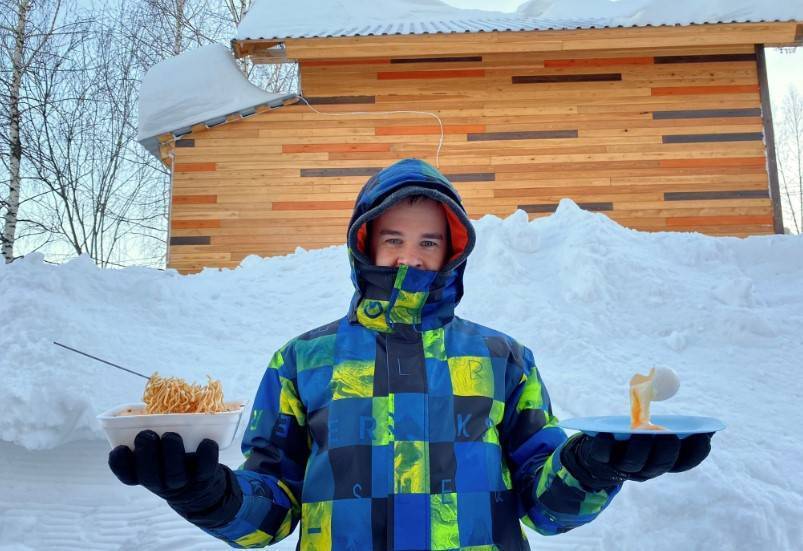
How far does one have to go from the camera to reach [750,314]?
5551mm

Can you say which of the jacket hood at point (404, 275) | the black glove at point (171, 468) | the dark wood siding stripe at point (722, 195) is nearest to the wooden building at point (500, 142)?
the dark wood siding stripe at point (722, 195)

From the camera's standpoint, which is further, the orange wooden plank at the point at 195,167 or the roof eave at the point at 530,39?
the orange wooden plank at the point at 195,167

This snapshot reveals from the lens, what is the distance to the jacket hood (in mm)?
1629

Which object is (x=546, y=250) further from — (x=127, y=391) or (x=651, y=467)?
(x=651, y=467)

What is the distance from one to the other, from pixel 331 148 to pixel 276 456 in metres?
8.02

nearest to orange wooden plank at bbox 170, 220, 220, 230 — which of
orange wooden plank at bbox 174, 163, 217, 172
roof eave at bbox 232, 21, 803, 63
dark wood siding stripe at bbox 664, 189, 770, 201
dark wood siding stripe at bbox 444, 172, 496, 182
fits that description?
orange wooden plank at bbox 174, 163, 217, 172

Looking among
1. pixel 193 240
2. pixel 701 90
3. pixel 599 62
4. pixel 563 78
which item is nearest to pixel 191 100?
pixel 193 240

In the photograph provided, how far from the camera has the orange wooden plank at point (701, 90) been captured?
368 inches

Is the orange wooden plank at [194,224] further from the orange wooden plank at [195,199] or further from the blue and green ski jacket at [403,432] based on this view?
the blue and green ski jacket at [403,432]

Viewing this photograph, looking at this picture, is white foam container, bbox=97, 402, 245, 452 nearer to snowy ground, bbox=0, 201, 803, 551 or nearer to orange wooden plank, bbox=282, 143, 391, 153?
snowy ground, bbox=0, 201, 803, 551

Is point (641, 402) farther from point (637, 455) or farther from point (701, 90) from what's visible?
point (701, 90)

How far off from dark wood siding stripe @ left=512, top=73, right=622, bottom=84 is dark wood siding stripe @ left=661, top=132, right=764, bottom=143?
1156 mm

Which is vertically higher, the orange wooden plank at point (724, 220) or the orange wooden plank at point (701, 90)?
the orange wooden plank at point (701, 90)

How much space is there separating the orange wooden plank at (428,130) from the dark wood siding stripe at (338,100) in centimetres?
48
